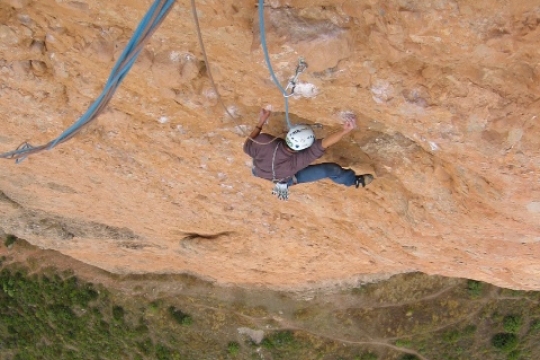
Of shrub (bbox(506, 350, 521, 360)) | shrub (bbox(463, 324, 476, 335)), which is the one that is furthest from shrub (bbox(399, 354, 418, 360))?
shrub (bbox(506, 350, 521, 360))

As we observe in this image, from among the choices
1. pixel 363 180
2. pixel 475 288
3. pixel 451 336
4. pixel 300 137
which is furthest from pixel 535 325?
pixel 300 137

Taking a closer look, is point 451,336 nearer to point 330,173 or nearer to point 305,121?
point 330,173

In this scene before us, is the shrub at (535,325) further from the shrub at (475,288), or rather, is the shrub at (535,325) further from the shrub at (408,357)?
the shrub at (408,357)

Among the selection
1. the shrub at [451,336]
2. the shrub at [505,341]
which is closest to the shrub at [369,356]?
the shrub at [451,336]

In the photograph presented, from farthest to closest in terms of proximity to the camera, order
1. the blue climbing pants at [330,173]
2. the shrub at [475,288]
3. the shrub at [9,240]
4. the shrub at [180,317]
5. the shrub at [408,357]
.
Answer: the shrub at [9,240] < the shrub at [180,317] < the shrub at [408,357] < the shrub at [475,288] < the blue climbing pants at [330,173]

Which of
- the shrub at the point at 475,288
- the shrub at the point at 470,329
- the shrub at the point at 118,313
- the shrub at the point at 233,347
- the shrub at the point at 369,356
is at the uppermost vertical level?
the shrub at the point at 475,288

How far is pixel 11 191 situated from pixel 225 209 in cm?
418

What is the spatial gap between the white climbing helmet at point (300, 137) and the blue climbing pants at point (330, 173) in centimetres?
62

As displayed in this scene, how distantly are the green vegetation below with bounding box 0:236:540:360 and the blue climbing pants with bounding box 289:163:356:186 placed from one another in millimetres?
5801

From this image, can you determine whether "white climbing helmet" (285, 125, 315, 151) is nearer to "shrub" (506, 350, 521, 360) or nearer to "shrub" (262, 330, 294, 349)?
"shrub" (262, 330, 294, 349)

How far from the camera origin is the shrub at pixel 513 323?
10586 millimetres

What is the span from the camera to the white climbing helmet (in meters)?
4.99

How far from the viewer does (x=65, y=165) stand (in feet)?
22.9

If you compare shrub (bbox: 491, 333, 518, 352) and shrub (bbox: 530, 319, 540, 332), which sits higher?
shrub (bbox: 530, 319, 540, 332)
